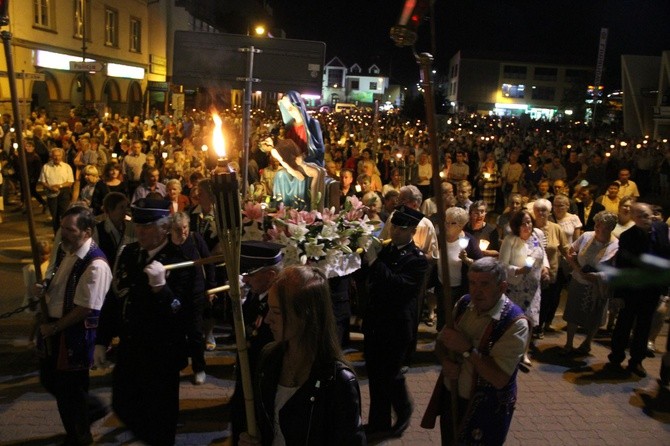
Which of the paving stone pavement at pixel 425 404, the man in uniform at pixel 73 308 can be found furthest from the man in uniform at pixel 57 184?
the man in uniform at pixel 73 308

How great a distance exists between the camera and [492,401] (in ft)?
11.5

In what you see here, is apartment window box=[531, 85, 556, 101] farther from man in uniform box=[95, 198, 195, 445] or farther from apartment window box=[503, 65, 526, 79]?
man in uniform box=[95, 198, 195, 445]

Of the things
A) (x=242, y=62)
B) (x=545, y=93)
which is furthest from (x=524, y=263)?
(x=545, y=93)

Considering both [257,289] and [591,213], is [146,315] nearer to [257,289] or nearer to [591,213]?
[257,289]

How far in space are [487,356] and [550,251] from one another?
470 centimetres

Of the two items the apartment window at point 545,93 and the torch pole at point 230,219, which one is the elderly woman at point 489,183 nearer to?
the torch pole at point 230,219

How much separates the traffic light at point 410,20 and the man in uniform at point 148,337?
2312 mm

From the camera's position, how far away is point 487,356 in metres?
3.47

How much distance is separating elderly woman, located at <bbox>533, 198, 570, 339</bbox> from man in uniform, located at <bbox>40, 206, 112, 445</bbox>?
205 inches

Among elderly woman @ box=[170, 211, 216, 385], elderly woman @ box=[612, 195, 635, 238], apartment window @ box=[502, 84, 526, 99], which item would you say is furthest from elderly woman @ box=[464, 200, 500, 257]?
apartment window @ box=[502, 84, 526, 99]

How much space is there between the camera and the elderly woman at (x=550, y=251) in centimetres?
769

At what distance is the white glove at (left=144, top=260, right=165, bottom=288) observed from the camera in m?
3.77

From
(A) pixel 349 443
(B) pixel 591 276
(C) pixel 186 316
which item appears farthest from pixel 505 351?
(B) pixel 591 276

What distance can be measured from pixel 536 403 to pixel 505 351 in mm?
3117
